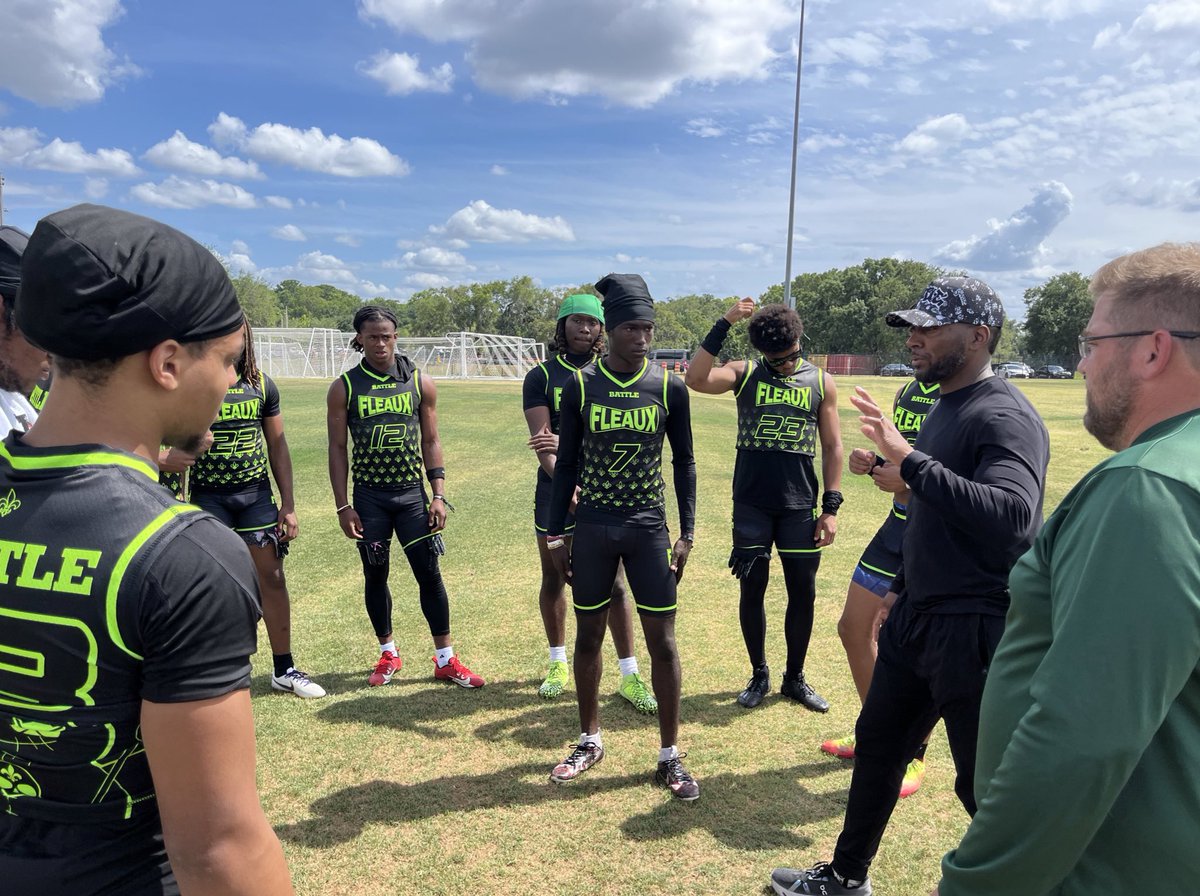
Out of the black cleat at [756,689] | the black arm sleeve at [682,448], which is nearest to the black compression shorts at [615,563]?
the black arm sleeve at [682,448]

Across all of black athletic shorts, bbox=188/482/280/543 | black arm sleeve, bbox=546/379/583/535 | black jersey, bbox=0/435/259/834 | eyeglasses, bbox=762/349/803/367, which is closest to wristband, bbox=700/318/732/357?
eyeglasses, bbox=762/349/803/367

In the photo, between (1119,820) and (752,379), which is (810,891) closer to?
(1119,820)

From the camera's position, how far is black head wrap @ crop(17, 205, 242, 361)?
4.11 feet

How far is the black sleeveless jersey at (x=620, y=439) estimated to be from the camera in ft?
14.0

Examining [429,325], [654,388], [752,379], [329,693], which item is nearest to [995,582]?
[654,388]

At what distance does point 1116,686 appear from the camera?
123 centimetres

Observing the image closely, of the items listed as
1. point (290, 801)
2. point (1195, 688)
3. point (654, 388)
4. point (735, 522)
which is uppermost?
point (654, 388)

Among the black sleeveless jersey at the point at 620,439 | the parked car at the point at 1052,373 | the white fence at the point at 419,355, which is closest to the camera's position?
the black sleeveless jersey at the point at 620,439

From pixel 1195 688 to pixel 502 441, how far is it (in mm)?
18623

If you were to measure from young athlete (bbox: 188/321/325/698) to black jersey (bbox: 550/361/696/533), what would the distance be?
2137 mm

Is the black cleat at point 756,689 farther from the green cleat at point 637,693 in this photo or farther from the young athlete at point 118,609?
the young athlete at point 118,609

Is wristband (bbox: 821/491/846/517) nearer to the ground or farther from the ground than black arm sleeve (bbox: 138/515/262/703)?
nearer to the ground

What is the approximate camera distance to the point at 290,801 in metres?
4.05

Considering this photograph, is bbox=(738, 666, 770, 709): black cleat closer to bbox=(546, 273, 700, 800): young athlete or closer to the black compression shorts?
bbox=(546, 273, 700, 800): young athlete
